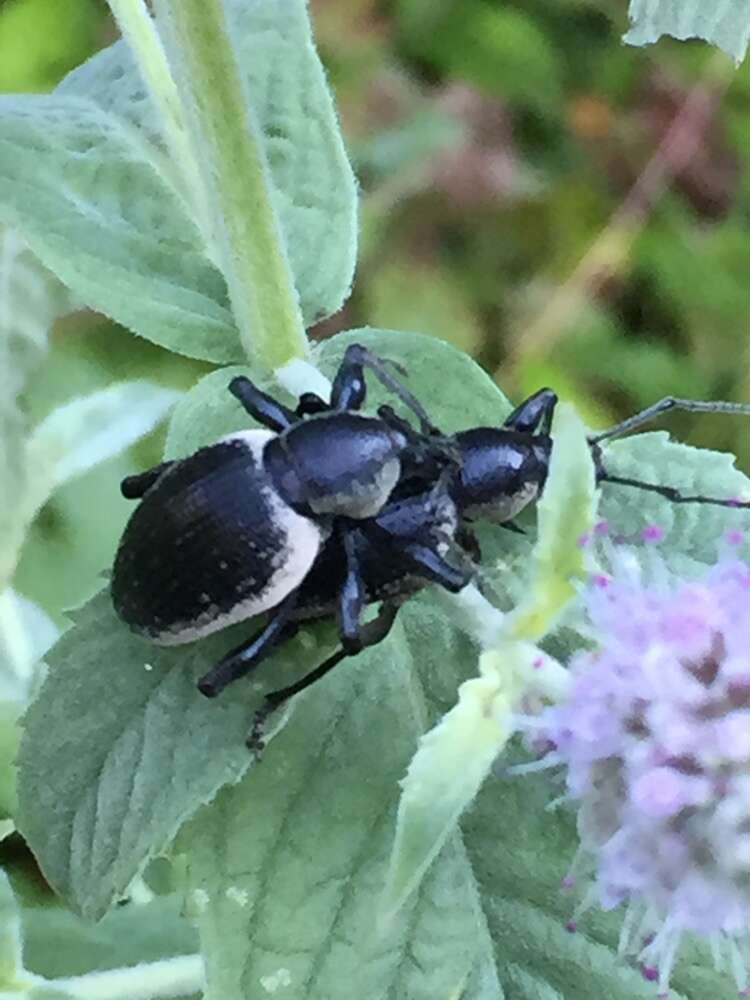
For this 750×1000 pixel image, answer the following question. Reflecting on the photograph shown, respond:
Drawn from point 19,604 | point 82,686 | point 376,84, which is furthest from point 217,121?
point 376,84

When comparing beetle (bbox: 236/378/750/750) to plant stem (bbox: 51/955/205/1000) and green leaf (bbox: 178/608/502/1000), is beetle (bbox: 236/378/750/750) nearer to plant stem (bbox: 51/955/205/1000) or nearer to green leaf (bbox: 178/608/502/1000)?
green leaf (bbox: 178/608/502/1000)

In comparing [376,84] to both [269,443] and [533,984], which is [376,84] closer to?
[269,443]

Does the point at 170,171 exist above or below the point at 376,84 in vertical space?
above

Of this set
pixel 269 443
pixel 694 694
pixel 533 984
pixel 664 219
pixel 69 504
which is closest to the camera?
pixel 694 694

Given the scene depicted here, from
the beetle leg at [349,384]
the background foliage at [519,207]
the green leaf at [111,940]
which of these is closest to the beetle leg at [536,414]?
the beetle leg at [349,384]

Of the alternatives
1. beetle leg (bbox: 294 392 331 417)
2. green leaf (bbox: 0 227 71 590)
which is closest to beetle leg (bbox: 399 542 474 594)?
beetle leg (bbox: 294 392 331 417)
